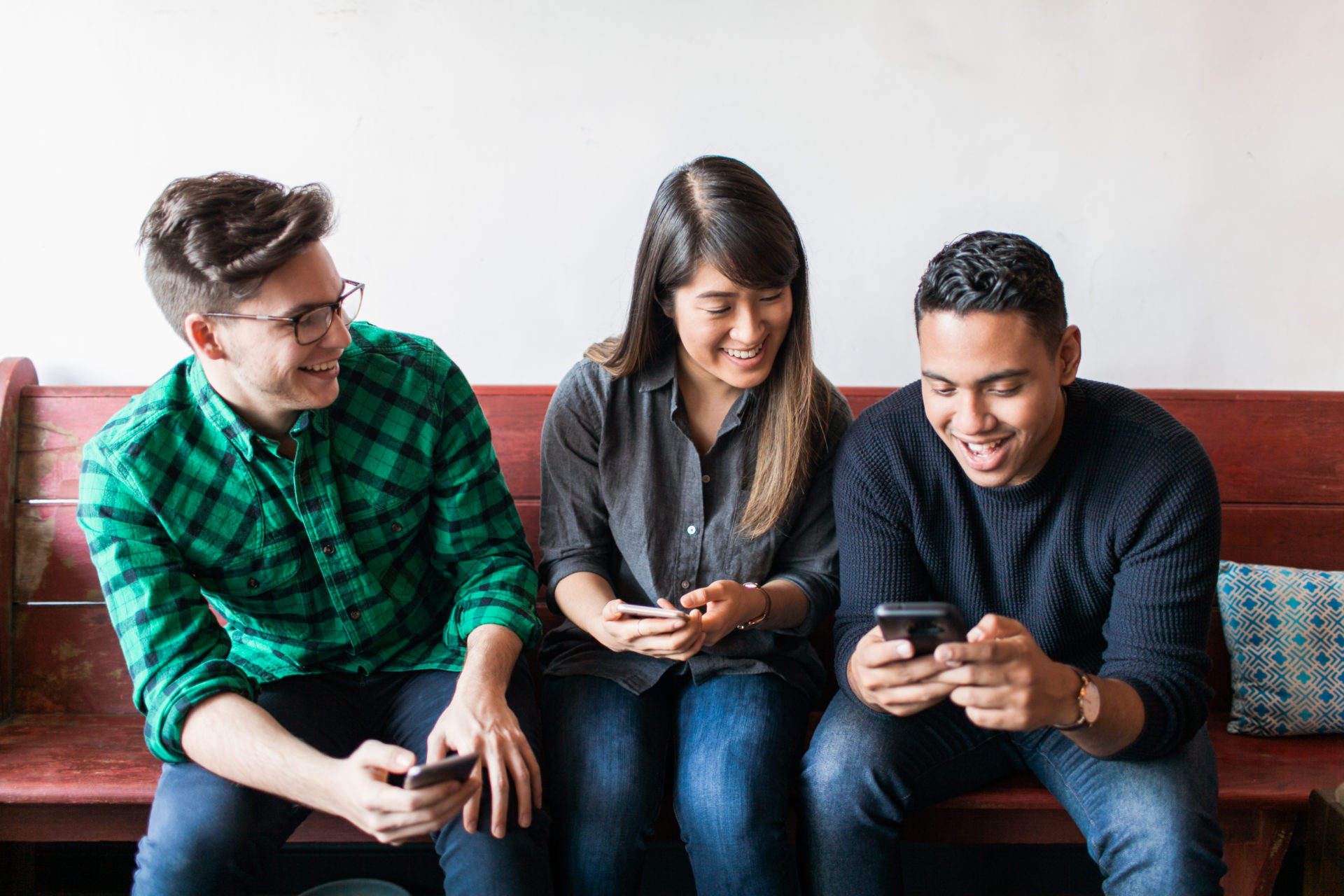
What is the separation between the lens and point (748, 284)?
1.62 metres

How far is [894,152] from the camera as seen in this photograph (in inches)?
85.9

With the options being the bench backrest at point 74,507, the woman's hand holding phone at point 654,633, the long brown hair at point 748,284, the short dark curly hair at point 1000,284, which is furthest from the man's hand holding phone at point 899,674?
the bench backrest at point 74,507

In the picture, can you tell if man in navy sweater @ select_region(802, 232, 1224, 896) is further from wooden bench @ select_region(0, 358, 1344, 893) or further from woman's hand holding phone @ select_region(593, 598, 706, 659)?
wooden bench @ select_region(0, 358, 1344, 893)

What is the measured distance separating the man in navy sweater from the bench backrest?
0.59 meters

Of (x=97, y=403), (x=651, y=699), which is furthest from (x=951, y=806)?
(x=97, y=403)

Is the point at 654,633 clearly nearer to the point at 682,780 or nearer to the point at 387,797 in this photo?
the point at 682,780

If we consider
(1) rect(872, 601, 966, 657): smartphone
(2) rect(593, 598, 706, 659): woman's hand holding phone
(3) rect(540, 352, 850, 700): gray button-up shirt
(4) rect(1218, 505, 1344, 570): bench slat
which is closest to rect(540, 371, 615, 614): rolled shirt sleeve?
(3) rect(540, 352, 850, 700): gray button-up shirt

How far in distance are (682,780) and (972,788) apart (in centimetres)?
51

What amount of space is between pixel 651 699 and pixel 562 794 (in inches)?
9.9

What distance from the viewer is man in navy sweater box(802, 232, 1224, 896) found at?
1.39m

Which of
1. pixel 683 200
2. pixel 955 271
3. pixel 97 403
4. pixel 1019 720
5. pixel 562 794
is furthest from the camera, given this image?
pixel 97 403

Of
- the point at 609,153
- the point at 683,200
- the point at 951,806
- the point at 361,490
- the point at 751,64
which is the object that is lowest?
the point at 951,806

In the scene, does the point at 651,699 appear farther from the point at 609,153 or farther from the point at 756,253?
the point at 609,153

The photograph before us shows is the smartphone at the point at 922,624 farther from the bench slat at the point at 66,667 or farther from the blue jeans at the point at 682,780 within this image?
the bench slat at the point at 66,667
